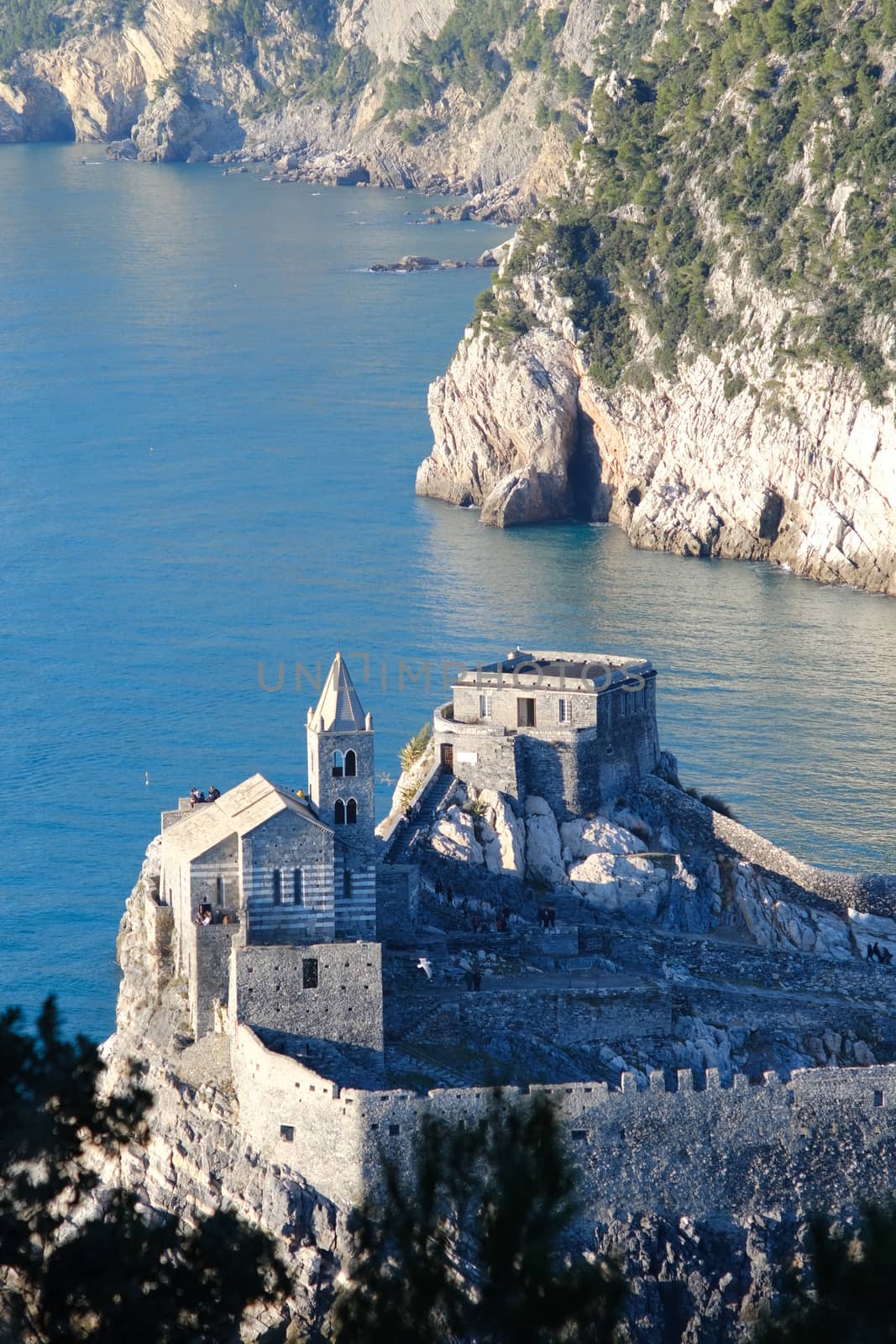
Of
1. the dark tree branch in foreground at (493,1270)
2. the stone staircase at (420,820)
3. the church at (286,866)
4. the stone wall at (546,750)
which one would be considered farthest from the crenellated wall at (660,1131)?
the dark tree branch in foreground at (493,1270)

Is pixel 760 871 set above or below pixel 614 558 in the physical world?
above

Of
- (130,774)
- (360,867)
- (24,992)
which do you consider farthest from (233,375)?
(360,867)

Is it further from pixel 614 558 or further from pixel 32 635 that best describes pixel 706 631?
pixel 32 635

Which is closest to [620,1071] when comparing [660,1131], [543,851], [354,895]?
[660,1131]

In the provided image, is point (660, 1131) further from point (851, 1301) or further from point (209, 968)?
point (851, 1301)

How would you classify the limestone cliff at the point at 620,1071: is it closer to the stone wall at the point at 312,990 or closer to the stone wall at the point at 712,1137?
the stone wall at the point at 712,1137

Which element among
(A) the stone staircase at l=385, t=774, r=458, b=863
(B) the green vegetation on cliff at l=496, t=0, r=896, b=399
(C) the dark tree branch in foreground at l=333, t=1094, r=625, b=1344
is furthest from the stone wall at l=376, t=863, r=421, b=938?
(B) the green vegetation on cliff at l=496, t=0, r=896, b=399

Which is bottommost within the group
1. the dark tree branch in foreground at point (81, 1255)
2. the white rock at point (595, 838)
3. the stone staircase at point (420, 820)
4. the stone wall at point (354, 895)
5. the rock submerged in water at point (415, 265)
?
the rock submerged in water at point (415, 265)
